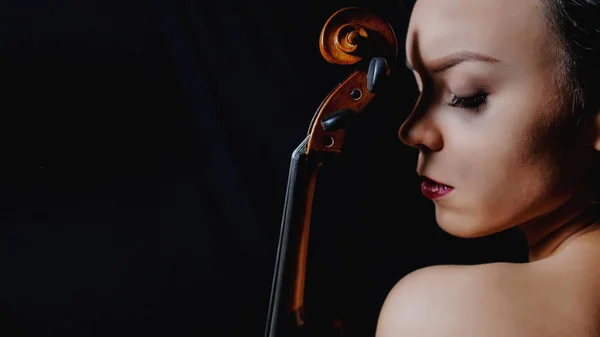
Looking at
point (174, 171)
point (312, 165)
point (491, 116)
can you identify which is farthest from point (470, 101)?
point (174, 171)

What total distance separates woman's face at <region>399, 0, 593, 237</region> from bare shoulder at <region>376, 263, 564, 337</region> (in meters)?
0.10

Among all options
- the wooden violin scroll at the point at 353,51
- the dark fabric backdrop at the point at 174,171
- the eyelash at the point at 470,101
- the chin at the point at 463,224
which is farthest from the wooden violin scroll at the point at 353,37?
the dark fabric backdrop at the point at 174,171

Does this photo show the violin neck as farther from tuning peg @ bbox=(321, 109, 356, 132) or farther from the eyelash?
the eyelash

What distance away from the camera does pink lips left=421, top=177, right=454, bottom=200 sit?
80cm

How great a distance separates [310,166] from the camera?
861mm

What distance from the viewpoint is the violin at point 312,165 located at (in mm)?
806

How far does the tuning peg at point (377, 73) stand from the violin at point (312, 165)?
0.02 m

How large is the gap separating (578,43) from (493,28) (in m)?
0.10

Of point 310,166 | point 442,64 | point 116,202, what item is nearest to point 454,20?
point 442,64

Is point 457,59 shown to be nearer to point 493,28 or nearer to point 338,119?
point 493,28

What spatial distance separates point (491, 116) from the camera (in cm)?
72

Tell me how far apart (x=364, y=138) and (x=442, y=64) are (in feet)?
1.91

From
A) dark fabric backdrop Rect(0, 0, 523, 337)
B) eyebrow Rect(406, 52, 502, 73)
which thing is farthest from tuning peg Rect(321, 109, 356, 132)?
dark fabric backdrop Rect(0, 0, 523, 337)

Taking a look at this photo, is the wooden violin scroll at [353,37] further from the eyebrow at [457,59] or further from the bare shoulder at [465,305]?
the bare shoulder at [465,305]
